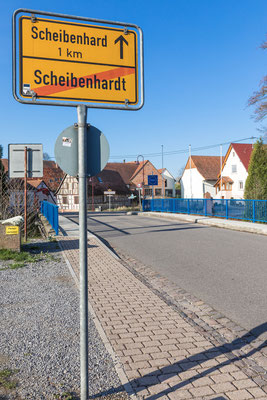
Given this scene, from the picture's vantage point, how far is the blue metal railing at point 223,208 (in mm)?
18500

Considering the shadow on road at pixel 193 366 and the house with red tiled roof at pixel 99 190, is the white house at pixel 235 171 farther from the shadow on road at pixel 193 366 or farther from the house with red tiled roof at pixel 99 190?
the shadow on road at pixel 193 366

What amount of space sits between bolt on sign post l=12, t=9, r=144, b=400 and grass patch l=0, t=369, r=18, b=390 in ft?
2.36

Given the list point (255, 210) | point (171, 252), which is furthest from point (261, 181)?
point (171, 252)

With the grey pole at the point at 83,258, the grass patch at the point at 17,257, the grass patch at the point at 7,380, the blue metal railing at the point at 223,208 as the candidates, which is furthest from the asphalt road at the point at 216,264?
the blue metal railing at the point at 223,208

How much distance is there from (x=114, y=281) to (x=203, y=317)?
238cm

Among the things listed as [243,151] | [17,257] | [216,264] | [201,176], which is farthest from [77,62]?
[201,176]

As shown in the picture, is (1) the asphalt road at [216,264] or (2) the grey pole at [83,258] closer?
(2) the grey pole at [83,258]

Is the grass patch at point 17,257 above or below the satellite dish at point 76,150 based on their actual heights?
below

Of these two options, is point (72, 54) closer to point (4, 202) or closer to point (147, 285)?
point (147, 285)

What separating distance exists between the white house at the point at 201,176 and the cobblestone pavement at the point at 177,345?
54481mm

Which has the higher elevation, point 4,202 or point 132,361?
point 4,202

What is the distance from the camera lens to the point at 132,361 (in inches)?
143

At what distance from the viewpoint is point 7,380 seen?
3258 millimetres

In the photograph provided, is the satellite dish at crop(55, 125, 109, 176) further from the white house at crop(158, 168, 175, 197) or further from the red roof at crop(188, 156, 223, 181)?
the white house at crop(158, 168, 175, 197)
